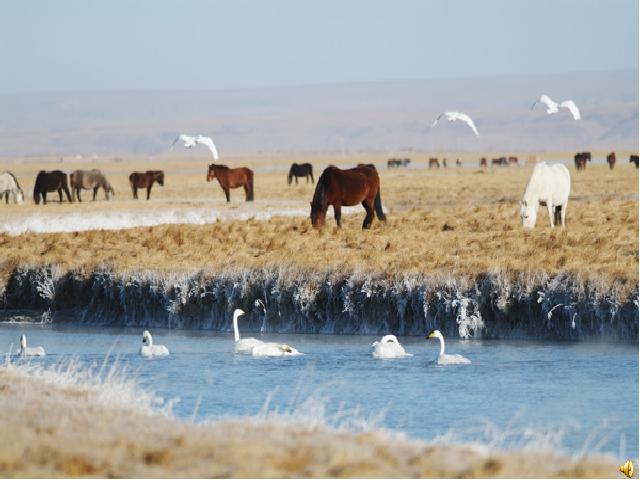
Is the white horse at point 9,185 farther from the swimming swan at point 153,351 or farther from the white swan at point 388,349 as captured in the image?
the white swan at point 388,349

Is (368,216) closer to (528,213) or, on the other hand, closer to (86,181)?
(528,213)

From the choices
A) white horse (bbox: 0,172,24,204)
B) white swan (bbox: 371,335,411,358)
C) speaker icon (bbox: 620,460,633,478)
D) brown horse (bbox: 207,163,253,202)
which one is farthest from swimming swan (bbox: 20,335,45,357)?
brown horse (bbox: 207,163,253,202)

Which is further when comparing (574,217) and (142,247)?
(574,217)

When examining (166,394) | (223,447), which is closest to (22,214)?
(166,394)

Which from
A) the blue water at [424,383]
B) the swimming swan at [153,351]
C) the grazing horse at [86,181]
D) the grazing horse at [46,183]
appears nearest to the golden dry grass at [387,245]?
the blue water at [424,383]

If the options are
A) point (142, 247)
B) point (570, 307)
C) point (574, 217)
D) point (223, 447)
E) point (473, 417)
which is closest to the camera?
point (223, 447)

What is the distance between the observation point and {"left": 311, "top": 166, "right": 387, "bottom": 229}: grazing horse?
28188mm

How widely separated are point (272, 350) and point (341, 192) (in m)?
11.2

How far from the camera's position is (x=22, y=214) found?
3838 cm

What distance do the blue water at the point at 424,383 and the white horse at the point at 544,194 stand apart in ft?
29.8

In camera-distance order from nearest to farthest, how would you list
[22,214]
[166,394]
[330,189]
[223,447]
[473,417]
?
[223,447], [473,417], [166,394], [330,189], [22,214]

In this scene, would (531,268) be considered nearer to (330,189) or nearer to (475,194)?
(330,189)

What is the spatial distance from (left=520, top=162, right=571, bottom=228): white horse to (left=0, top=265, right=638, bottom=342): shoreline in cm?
803

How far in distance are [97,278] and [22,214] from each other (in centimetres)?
1600
